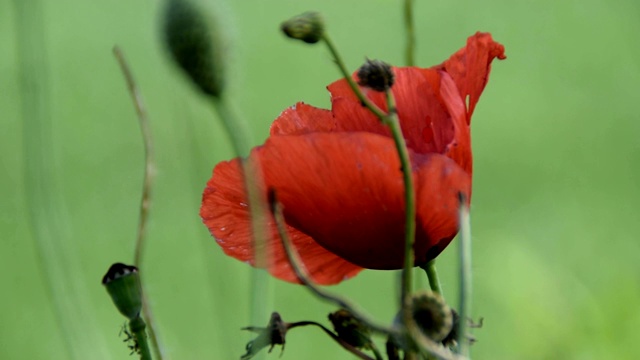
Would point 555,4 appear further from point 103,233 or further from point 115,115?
point 103,233

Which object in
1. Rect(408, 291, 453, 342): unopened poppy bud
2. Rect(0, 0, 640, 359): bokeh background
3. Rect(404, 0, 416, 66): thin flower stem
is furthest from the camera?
Rect(0, 0, 640, 359): bokeh background

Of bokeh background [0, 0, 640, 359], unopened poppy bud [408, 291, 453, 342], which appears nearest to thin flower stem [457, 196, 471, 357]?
unopened poppy bud [408, 291, 453, 342]

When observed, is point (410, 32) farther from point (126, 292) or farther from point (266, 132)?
point (266, 132)

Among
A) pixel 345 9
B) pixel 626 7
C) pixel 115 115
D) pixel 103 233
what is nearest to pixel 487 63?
pixel 103 233

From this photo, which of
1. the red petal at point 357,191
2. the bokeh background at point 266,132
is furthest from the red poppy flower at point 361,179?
the bokeh background at point 266,132

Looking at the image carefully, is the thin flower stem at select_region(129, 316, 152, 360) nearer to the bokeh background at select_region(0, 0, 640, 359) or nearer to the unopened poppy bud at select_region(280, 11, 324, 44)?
the unopened poppy bud at select_region(280, 11, 324, 44)

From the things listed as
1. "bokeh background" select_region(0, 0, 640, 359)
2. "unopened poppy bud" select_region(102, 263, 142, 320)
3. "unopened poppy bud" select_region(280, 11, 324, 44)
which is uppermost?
"unopened poppy bud" select_region(280, 11, 324, 44)

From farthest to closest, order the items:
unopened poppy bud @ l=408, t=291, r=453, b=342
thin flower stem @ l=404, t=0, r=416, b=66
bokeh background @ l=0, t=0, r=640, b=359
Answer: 1. bokeh background @ l=0, t=0, r=640, b=359
2. thin flower stem @ l=404, t=0, r=416, b=66
3. unopened poppy bud @ l=408, t=291, r=453, b=342

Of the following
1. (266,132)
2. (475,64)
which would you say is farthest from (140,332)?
(266,132)
